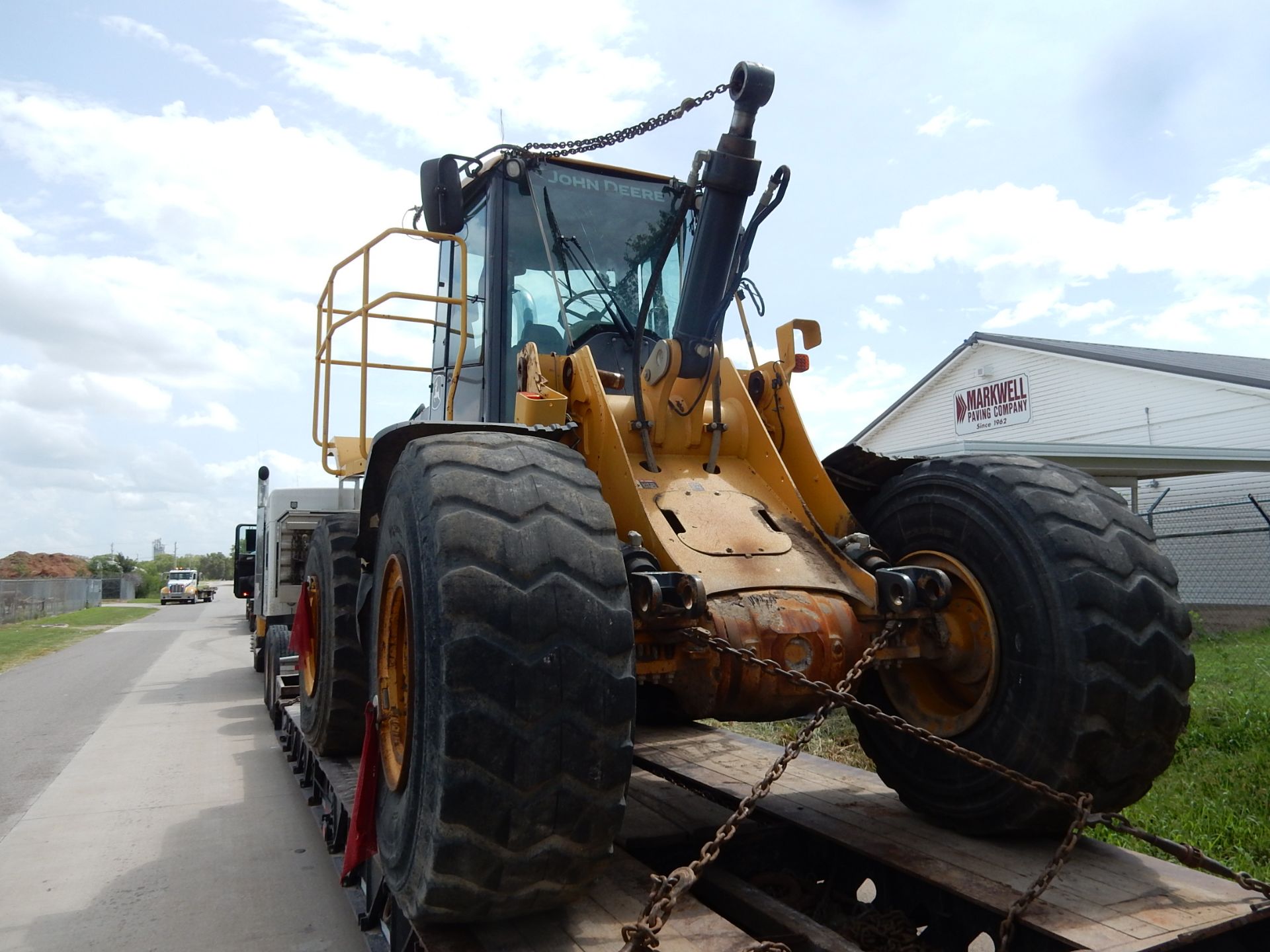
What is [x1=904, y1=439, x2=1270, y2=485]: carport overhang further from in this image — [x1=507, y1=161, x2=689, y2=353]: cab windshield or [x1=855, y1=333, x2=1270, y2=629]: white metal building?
[x1=507, y1=161, x2=689, y2=353]: cab windshield

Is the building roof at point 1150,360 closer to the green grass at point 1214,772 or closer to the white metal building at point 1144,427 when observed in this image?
the white metal building at point 1144,427

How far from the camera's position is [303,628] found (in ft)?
19.3

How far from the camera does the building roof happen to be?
69.2ft

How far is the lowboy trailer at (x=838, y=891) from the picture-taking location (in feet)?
8.73

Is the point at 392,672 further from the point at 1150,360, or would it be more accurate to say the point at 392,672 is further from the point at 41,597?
the point at 41,597

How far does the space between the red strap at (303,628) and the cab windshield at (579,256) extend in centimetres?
237

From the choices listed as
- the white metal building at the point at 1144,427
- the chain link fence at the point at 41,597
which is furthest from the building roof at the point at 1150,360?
the chain link fence at the point at 41,597

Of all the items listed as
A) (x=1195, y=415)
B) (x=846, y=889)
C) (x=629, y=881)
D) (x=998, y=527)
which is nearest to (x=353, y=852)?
(x=629, y=881)

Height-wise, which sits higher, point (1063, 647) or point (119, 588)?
point (1063, 647)

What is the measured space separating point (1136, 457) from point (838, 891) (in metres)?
11.3

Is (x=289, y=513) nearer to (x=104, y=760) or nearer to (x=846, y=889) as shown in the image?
(x=104, y=760)

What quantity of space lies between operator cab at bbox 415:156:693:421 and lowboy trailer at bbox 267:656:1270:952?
2109 mm

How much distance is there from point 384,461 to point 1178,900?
2976mm

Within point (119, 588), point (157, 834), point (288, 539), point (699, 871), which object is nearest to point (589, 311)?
point (699, 871)
